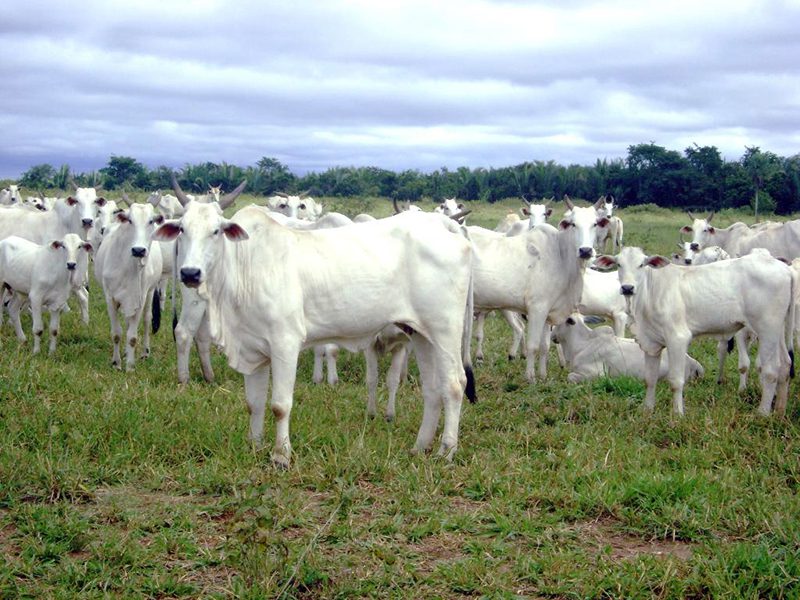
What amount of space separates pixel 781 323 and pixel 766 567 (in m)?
4.16

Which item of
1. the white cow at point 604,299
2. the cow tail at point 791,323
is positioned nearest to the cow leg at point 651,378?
the cow tail at point 791,323

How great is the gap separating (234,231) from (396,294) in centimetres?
120

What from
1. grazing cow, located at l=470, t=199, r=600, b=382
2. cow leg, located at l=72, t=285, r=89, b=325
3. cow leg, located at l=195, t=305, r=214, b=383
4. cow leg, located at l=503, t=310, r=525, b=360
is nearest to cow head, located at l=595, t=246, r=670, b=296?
grazing cow, located at l=470, t=199, r=600, b=382

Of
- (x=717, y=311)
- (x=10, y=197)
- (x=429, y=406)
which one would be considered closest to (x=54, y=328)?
(x=429, y=406)

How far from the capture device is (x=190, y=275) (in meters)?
5.82

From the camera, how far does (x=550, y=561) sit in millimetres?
4539

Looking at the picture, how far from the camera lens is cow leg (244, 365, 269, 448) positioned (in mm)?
6289

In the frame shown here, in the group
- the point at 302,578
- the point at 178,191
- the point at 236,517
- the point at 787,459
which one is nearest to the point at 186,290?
the point at 178,191

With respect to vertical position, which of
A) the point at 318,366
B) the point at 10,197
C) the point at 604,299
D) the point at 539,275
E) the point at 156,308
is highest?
the point at 10,197

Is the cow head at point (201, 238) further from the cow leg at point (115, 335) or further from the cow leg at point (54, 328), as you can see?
the cow leg at point (54, 328)

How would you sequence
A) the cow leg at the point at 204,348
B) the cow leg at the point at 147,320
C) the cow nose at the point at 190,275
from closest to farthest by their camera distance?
the cow nose at the point at 190,275
the cow leg at the point at 204,348
the cow leg at the point at 147,320

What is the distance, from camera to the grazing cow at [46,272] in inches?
412

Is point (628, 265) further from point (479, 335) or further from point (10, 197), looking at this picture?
point (10, 197)

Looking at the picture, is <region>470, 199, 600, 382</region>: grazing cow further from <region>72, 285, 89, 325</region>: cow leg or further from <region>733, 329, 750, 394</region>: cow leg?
<region>72, 285, 89, 325</region>: cow leg
